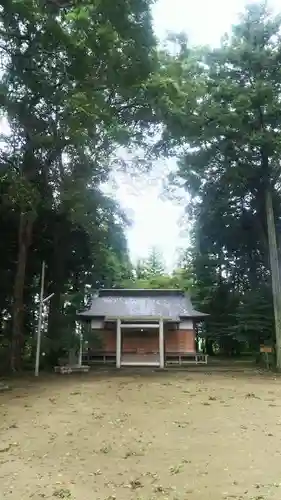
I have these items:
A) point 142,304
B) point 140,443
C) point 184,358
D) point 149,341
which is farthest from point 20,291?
point 140,443

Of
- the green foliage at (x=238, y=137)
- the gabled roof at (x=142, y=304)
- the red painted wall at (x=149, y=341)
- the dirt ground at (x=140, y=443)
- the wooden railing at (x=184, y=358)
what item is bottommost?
the dirt ground at (x=140, y=443)

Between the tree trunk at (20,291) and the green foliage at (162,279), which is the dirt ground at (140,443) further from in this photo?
the green foliage at (162,279)

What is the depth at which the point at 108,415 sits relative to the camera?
28.1 ft

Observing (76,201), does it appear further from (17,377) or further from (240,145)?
(240,145)

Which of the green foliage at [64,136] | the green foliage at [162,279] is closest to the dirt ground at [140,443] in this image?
the green foliage at [64,136]

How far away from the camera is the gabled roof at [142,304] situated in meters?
22.3

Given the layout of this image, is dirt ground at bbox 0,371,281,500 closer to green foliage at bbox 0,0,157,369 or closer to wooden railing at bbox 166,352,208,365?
green foliage at bbox 0,0,157,369

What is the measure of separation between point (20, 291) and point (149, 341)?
8.27m

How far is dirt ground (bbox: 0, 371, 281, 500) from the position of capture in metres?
4.69

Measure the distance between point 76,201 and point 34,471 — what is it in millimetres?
9563

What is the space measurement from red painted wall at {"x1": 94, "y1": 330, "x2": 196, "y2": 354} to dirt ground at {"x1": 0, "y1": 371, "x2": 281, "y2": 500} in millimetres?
9670

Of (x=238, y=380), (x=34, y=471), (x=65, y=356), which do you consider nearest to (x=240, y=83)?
(x=238, y=380)

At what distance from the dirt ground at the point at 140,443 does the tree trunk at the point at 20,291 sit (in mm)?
3300

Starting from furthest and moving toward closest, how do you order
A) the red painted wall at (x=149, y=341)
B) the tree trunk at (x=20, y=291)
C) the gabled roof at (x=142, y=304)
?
the gabled roof at (x=142, y=304)
the red painted wall at (x=149, y=341)
the tree trunk at (x=20, y=291)
